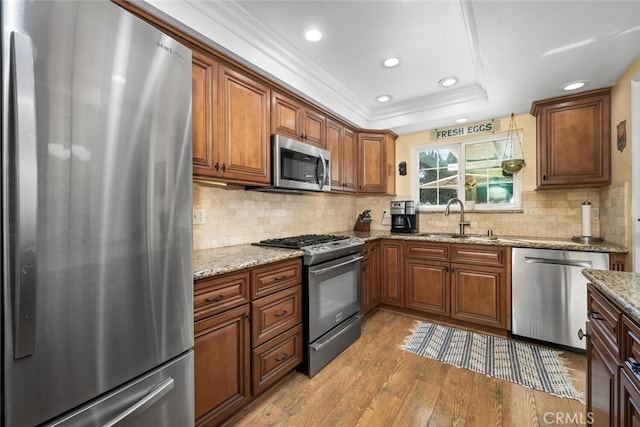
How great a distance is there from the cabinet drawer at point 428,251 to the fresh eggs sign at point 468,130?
147 cm

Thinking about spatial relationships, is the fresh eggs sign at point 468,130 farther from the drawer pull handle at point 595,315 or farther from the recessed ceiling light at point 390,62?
the drawer pull handle at point 595,315

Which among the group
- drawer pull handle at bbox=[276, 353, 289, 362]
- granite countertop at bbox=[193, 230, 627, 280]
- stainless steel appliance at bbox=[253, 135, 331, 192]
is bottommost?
drawer pull handle at bbox=[276, 353, 289, 362]

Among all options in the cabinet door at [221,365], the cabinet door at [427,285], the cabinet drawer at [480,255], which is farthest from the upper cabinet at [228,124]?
the cabinet drawer at [480,255]

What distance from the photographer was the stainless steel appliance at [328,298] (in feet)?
6.72

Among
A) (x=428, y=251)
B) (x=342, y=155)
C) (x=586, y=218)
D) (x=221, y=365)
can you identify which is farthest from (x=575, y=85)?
(x=221, y=365)

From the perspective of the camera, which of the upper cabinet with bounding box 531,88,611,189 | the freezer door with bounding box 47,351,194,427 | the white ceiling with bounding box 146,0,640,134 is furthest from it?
the upper cabinet with bounding box 531,88,611,189

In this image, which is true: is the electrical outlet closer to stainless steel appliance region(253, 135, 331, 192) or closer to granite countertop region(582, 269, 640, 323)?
stainless steel appliance region(253, 135, 331, 192)

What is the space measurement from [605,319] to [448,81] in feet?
7.67

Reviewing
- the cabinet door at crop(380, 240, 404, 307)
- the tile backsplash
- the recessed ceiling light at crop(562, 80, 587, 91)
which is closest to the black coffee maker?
the tile backsplash

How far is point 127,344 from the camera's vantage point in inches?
38.7

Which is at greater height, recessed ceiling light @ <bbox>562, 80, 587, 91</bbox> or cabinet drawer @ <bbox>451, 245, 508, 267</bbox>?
recessed ceiling light @ <bbox>562, 80, 587, 91</bbox>

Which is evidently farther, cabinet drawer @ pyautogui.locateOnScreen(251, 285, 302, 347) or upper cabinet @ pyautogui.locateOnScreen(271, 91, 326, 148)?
upper cabinet @ pyautogui.locateOnScreen(271, 91, 326, 148)

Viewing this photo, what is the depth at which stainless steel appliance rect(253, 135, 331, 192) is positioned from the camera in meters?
2.24

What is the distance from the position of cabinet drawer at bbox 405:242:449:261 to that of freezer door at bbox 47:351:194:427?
2.45 metres
